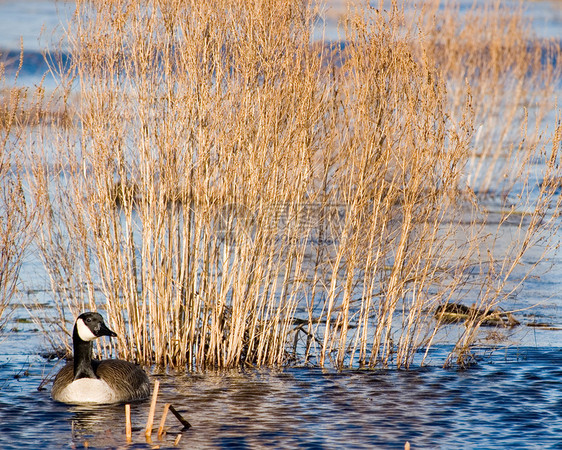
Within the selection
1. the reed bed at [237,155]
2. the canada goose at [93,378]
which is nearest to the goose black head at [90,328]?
the canada goose at [93,378]

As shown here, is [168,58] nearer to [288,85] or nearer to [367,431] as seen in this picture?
[288,85]

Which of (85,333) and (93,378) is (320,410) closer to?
(93,378)

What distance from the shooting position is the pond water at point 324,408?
6016 millimetres

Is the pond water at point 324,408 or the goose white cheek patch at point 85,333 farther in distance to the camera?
the goose white cheek patch at point 85,333

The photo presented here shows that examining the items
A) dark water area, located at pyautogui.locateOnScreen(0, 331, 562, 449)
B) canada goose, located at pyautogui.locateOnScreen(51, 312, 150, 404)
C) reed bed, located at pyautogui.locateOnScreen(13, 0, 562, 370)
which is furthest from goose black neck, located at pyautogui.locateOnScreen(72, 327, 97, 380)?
reed bed, located at pyautogui.locateOnScreen(13, 0, 562, 370)

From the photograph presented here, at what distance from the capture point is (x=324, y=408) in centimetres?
673

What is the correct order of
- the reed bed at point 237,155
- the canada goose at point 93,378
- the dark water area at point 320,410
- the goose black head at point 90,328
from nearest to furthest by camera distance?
the dark water area at point 320,410 → the canada goose at point 93,378 → the goose black head at point 90,328 → the reed bed at point 237,155

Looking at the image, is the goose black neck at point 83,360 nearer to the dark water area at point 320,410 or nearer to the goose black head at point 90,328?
the goose black head at point 90,328

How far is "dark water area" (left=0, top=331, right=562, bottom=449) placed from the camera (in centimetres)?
601

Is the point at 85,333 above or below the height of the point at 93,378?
above

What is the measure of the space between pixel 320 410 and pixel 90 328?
188 cm

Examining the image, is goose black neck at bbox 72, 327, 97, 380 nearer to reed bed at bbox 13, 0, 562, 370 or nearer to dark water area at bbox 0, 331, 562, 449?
dark water area at bbox 0, 331, 562, 449

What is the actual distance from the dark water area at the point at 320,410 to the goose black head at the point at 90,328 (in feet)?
1.79

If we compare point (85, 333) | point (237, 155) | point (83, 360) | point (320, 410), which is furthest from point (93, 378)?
point (237, 155)
